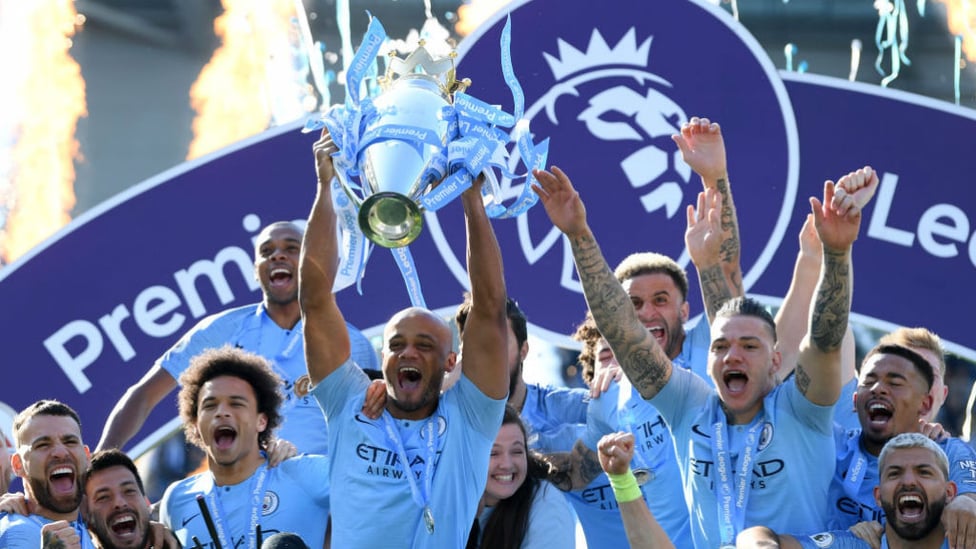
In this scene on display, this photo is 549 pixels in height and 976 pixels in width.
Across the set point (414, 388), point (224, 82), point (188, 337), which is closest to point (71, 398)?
point (188, 337)

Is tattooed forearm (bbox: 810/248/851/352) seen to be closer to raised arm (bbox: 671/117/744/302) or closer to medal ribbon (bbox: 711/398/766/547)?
medal ribbon (bbox: 711/398/766/547)

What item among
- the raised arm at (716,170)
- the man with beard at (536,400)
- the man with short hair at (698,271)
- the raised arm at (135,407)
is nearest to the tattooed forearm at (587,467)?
the man with beard at (536,400)

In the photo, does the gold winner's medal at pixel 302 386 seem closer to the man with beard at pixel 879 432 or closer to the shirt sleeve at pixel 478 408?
the shirt sleeve at pixel 478 408

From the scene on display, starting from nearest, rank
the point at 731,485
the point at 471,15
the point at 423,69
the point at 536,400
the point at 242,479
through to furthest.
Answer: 1. the point at 423,69
2. the point at 731,485
3. the point at 242,479
4. the point at 536,400
5. the point at 471,15

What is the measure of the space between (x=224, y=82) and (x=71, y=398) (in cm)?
→ 142

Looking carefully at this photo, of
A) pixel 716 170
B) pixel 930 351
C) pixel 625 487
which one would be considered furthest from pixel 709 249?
pixel 625 487

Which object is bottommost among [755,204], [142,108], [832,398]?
[832,398]

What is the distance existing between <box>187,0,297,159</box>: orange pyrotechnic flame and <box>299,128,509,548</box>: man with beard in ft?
7.89

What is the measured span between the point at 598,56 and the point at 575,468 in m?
2.05

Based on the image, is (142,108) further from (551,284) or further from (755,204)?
(755,204)

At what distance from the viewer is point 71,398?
672cm

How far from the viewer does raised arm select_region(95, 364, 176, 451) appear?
5961 mm

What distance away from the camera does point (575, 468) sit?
212 inches

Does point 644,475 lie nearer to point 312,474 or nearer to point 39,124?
point 312,474
